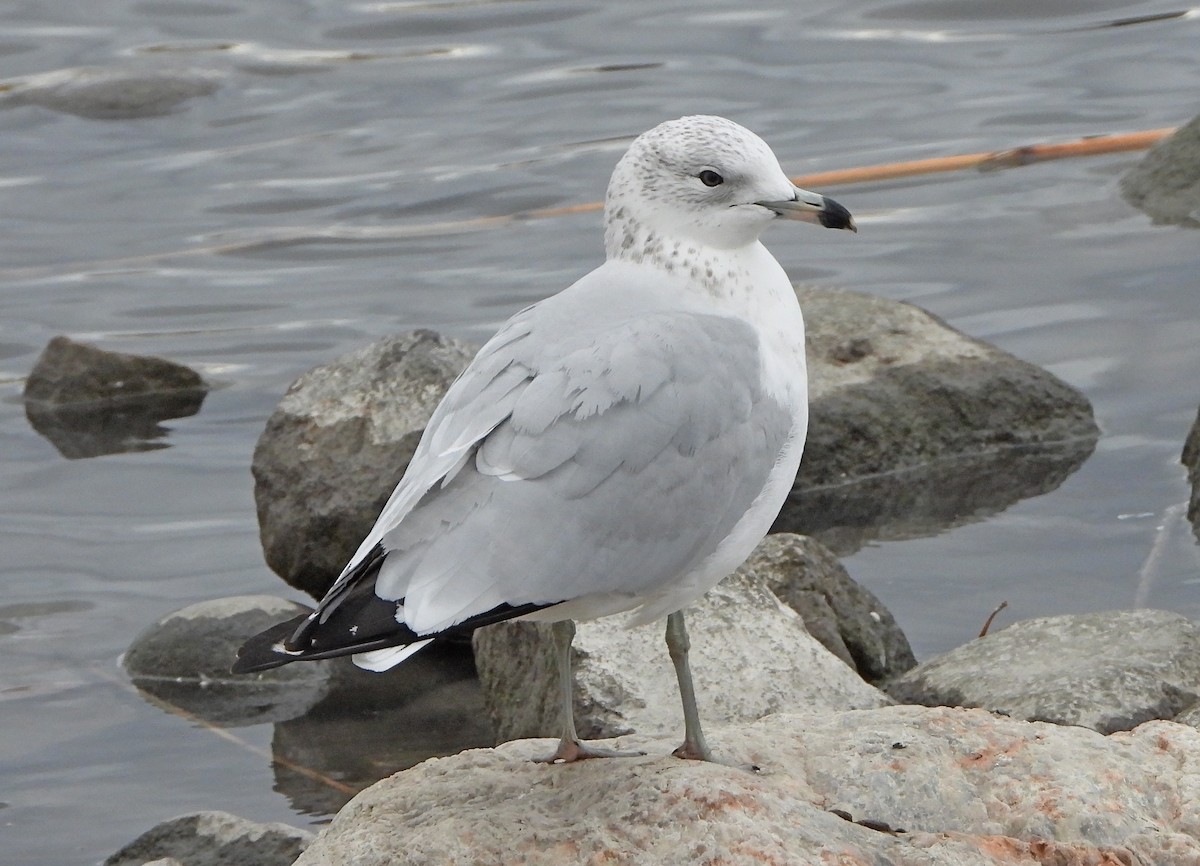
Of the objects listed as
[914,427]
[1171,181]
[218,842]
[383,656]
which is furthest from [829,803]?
[1171,181]

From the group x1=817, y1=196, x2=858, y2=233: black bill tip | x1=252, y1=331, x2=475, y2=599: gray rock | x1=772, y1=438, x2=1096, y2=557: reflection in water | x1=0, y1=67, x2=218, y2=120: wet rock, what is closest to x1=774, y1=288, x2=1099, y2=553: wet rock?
x1=772, y1=438, x2=1096, y2=557: reflection in water

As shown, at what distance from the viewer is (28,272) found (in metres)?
12.1

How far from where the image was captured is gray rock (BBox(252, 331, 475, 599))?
7.45m

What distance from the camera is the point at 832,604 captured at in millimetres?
6645

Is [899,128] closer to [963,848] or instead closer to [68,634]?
[68,634]

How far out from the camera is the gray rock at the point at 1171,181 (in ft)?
37.5

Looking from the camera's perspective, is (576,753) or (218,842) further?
(218,842)

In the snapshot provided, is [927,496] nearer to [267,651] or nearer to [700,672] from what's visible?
[700,672]

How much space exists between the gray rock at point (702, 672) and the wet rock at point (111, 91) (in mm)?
9782

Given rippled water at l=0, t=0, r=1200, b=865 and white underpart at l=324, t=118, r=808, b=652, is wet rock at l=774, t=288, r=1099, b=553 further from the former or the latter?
white underpart at l=324, t=118, r=808, b=652

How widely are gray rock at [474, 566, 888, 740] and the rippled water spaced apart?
2.12 ft

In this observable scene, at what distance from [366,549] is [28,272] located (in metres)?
8.52

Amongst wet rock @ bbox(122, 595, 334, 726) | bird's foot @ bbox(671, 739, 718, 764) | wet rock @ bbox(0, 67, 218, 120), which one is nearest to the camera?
bird's foot @ bbox(671, 739, 718, 764)

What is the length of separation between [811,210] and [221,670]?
320 centimetres
